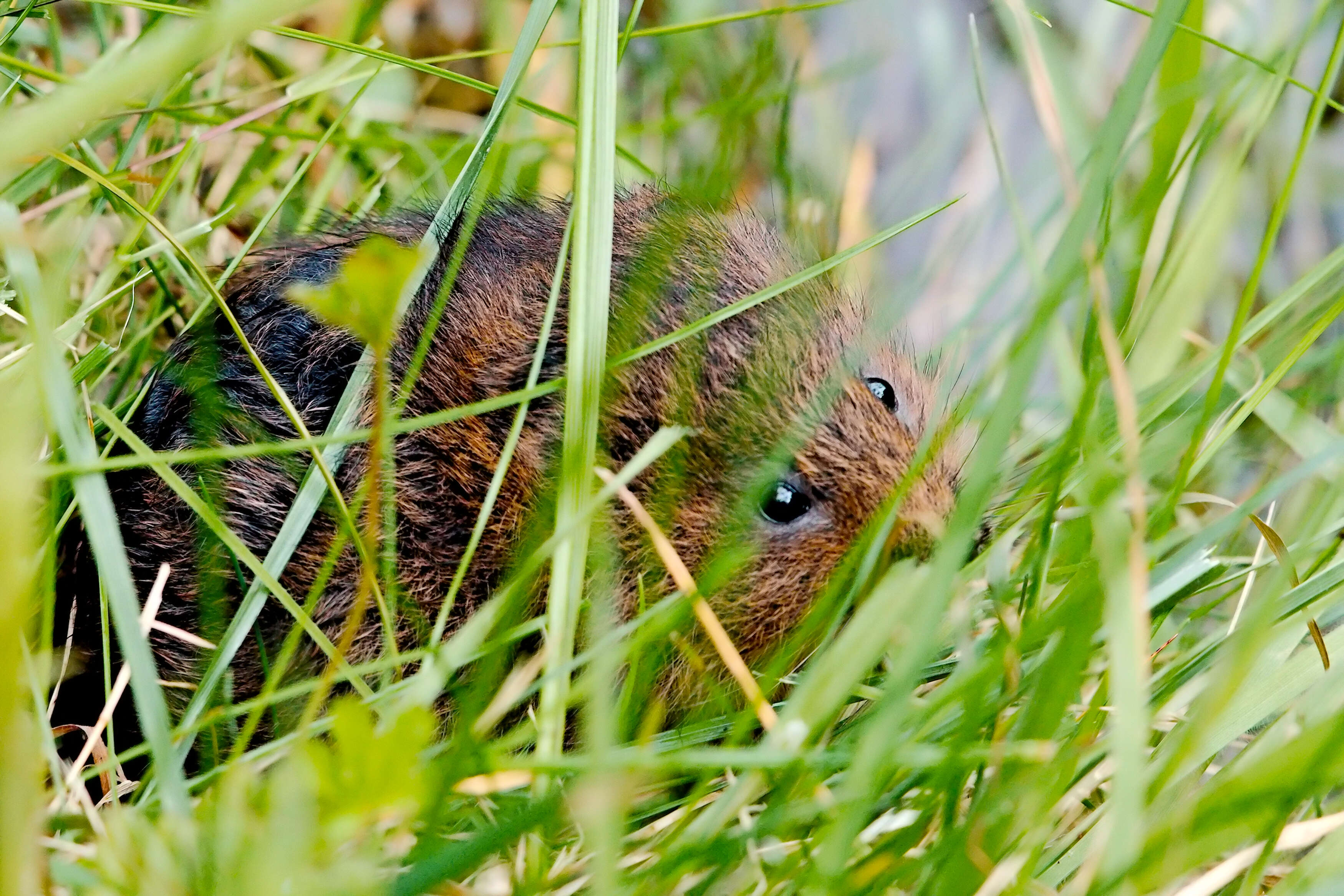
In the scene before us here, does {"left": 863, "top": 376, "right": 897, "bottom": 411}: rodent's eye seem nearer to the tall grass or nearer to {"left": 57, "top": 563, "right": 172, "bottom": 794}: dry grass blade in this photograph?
the tall grass

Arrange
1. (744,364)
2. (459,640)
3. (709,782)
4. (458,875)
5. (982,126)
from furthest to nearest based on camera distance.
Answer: (982,126) < (744,364) < (709,782) < (459,640) < (458,875)

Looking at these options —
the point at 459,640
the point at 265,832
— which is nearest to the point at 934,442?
the point at 459,640

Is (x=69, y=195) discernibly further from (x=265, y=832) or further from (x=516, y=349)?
(x=265, y=832)

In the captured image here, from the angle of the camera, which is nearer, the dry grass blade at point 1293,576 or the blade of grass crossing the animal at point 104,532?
the blade of grass crossing the animal at point 104,532

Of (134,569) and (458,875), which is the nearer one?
(458,875)

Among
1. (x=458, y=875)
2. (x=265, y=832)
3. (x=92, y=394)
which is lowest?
(x=458, y=875)

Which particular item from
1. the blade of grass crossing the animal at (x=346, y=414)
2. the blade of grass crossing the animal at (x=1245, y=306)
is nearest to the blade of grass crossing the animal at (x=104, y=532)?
the blade of grass crossing the animal at (x=346, y=414)

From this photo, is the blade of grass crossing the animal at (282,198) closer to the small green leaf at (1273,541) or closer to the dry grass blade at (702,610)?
the dry grass blade at (702,610)
